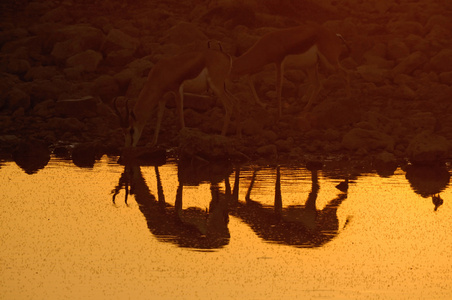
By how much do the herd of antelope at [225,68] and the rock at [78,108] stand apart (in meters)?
2.07

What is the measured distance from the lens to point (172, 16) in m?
26.6

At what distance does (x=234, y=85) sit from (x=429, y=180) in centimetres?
703

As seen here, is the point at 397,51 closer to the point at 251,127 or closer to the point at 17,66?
the point at 251,127

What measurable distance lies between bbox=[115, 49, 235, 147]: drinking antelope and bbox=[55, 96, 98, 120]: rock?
2758mm

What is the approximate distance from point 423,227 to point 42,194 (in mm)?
4585

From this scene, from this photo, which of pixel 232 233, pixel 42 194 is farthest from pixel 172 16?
pixel 232 233

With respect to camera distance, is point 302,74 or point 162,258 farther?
point 302,74

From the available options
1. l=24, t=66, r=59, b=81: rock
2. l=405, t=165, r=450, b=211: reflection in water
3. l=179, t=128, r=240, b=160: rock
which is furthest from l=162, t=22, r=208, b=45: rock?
l=405, t=165, r=450, b=211: reflection in water

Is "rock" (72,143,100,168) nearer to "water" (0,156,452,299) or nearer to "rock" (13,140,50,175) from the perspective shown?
"rock" (13,140,50,175)

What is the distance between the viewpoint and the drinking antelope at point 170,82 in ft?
53.1

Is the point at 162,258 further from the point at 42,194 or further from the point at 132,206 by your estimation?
the point at 42,194

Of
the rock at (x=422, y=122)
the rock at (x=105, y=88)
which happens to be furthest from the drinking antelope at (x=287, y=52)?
the rock at (x=105, y=88)

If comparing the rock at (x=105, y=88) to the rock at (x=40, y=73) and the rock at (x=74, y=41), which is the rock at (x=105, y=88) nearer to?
the rock at (x=40, y=73)

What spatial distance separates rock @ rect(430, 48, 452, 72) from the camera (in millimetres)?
21312
